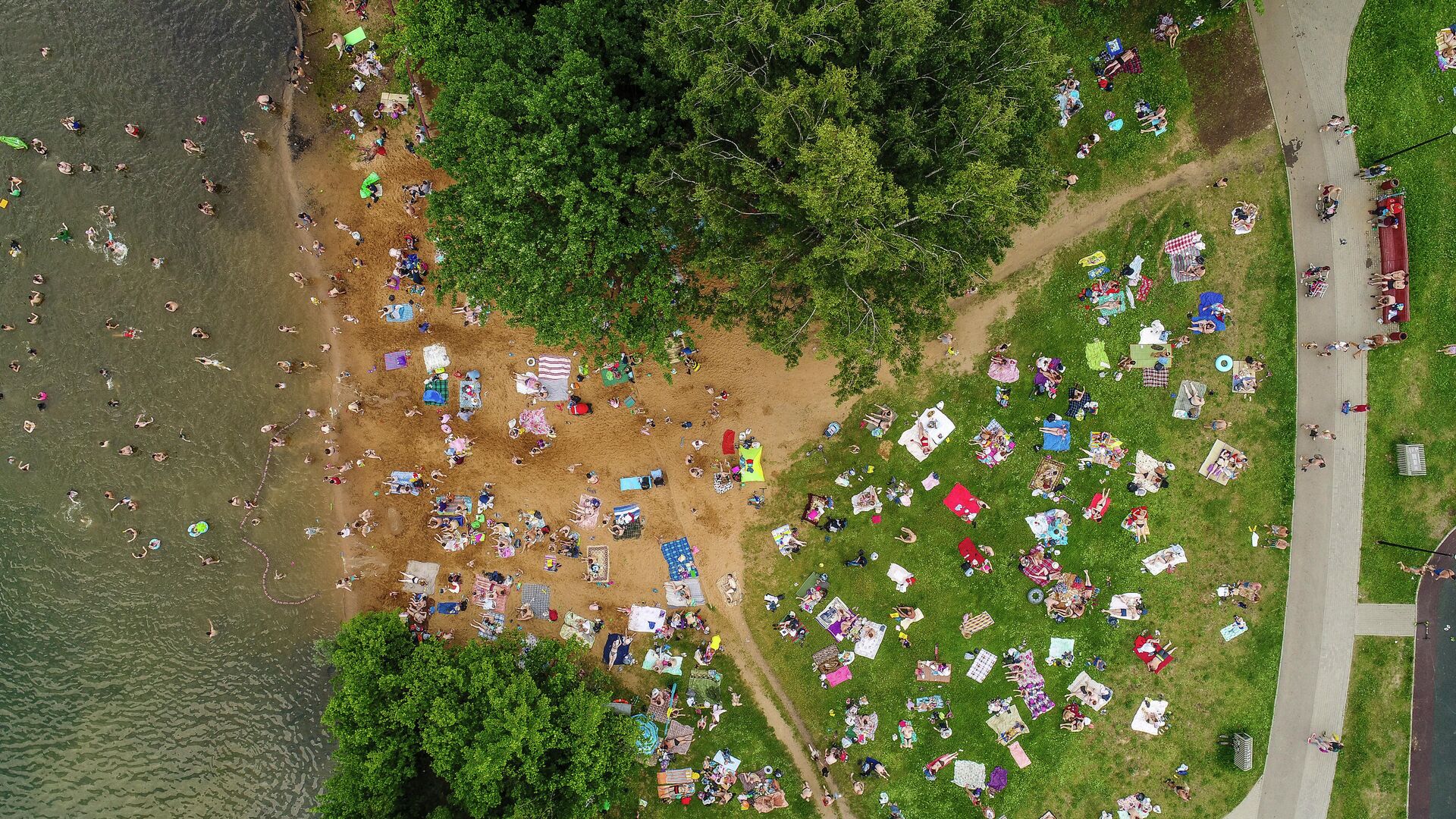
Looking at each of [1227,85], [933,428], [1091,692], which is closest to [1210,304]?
[1227,85]

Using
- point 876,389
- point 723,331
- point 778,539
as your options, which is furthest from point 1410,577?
point 723,331

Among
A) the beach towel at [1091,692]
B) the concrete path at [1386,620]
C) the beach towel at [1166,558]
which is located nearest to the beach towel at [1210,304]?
the beach towel at [1166,558]

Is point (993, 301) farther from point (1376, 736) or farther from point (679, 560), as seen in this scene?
point (1376, 736)

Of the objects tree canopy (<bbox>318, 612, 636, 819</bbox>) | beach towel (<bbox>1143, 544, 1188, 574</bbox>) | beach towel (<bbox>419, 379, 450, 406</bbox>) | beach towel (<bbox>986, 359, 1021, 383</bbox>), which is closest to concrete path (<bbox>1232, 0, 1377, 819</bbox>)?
beach towel (<bbox>1143, 544, 1188, 574</bbox>)

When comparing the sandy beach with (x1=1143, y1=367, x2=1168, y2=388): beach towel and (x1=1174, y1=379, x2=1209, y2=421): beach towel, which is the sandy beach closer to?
(x1=1143, y1=367, x2=1168, y2=388): beach towel

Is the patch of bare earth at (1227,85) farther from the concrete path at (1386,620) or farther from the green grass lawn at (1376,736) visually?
the green grass lawn at (1376,736)

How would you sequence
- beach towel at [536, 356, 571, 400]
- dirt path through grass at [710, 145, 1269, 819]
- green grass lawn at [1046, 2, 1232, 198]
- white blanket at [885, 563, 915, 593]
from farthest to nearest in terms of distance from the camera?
beach towel at [536, 356, 571, 400]
white blanket at [885, 563, 915, 593]
dirt path through grass at [710, 145, 1269, 819]
green grass lawn at [1046, 2, 1232, 198]
